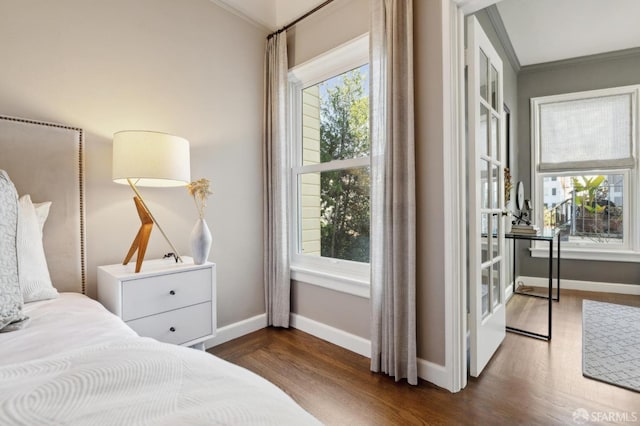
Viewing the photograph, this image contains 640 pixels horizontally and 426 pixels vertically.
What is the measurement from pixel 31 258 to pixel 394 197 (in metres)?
1.81

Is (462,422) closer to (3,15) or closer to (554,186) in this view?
(3,15)

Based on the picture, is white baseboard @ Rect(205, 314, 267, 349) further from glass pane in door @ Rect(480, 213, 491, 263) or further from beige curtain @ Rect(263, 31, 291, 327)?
glass pane in door @ Rect(480, 213, 491, 263)

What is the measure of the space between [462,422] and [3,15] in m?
3.03

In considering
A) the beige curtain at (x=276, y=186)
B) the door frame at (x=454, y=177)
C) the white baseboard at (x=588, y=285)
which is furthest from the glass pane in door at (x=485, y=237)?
the white baseboard at (x=588, y=285)

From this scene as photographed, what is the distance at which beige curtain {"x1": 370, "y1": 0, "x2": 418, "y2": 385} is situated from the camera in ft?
5.98

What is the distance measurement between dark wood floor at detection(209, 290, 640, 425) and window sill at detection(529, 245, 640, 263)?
195 centimetres

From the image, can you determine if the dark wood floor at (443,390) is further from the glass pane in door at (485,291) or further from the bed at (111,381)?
the bed at (111,381)

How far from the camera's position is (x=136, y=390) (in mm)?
585

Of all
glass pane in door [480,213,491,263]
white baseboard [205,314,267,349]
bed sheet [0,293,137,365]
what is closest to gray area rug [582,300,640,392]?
glass pane in door [480,213,491,263]

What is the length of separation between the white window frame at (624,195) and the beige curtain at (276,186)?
3.45 meters

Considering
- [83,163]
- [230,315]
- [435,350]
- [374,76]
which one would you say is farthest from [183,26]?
[435,350]

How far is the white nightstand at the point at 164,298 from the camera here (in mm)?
1639

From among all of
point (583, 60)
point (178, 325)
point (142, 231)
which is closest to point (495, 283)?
point (178, 325)

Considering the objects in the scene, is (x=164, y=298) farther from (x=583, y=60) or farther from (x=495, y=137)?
(x=583, y=60)
